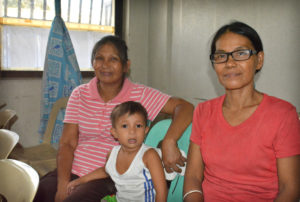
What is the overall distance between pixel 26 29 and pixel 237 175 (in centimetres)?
335

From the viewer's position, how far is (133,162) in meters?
1.45

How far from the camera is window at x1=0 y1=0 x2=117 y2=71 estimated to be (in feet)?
11.7

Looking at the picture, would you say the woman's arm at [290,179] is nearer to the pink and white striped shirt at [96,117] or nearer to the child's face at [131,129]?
the child's face at [131,129]

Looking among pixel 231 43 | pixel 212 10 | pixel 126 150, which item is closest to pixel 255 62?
pixel 231 43

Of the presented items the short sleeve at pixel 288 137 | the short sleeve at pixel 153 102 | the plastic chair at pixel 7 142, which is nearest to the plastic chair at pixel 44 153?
the plastic chair at pixel 7 142

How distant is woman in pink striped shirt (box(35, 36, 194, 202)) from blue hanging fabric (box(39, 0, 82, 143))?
1.68 meters

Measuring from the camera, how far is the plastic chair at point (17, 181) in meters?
1.06

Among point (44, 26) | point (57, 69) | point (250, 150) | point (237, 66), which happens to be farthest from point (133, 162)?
point (44, 26)

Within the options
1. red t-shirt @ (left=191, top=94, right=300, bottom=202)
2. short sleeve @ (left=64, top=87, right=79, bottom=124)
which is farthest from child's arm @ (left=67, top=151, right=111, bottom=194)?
red t-shirt @ (left=191, top=94, right=300, bottom=202)

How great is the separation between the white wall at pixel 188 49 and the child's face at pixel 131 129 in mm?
1362

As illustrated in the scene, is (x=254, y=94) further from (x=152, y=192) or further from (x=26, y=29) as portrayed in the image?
(x=26, y=29)

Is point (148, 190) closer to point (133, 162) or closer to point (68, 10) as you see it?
point (133, 162)

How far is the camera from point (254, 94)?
49.1 inches

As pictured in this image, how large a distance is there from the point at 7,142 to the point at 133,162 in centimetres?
76
